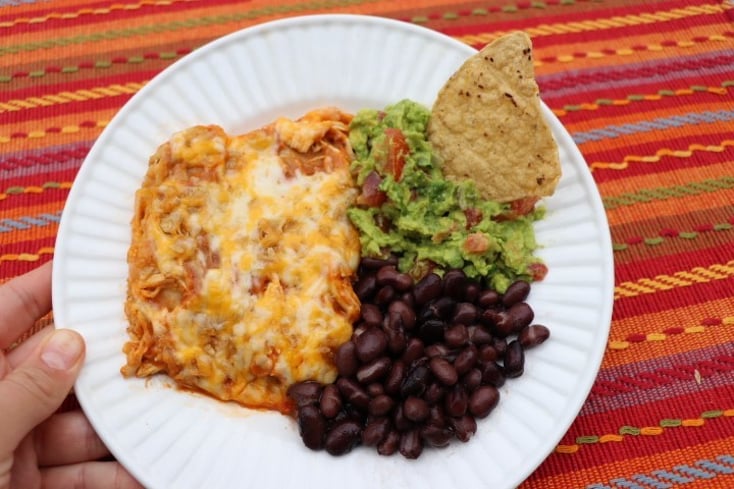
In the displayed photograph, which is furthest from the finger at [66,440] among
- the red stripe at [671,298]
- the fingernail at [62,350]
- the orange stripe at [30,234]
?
the red stripe at [671,298]

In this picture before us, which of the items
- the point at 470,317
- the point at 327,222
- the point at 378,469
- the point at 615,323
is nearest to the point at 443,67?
the point at 327,222

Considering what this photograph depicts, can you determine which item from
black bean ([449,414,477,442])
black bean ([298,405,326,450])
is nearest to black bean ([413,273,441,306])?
black bean ([449,414,477,442])

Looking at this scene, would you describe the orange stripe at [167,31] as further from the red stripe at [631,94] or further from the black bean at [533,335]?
the black bean at [533,335]

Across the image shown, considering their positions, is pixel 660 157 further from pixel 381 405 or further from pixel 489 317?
pixel 381 405

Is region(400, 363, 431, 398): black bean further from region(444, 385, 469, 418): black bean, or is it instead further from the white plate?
the white plate

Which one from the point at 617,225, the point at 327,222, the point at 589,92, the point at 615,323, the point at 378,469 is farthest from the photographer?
the point at 589,92

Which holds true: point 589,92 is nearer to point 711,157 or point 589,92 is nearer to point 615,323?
point 711,157

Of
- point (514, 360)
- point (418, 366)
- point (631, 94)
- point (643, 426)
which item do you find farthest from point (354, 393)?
point (631, 94)
